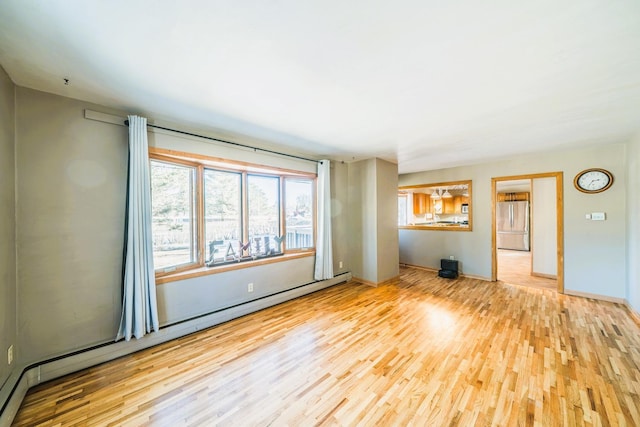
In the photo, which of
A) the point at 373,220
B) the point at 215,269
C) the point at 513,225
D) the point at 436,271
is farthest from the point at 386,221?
→ the point at 513,225

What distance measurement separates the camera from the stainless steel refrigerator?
8144mm

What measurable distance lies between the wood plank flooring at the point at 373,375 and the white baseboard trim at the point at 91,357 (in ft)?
0.23

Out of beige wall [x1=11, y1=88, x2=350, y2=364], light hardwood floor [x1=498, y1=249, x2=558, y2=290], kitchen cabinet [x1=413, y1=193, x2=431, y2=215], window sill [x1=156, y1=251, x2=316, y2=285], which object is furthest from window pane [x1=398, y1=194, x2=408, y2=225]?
beige wall [x1=11, y1=88, x2=350, y2=364]

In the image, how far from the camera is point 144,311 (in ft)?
7.77

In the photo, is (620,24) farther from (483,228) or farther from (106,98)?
(483,228)

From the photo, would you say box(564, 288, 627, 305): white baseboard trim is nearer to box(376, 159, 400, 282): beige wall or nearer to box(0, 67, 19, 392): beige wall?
box(376, 159, 400, 282): beige wall

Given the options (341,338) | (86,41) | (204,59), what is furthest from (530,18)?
(341,338)

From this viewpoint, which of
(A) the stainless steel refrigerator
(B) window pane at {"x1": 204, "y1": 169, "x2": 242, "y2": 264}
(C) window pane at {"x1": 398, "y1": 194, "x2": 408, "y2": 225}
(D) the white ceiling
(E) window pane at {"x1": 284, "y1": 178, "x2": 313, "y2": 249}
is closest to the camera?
(D) the white ceiling

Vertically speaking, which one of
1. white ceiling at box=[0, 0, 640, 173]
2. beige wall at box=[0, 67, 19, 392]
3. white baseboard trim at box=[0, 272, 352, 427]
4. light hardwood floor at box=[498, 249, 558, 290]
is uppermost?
white ceiling at box=[0, 0, 640, 173]

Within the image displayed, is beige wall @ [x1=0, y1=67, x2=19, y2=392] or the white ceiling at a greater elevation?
the white ceiling

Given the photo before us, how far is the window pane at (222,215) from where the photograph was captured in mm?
3201

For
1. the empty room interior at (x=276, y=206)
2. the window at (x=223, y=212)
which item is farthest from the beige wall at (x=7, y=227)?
the window at (x=223, y=212)

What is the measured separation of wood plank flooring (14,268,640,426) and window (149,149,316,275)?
972mm

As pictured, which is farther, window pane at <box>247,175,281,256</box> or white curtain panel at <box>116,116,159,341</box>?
window pane at <box>247,175,281,256</box>
